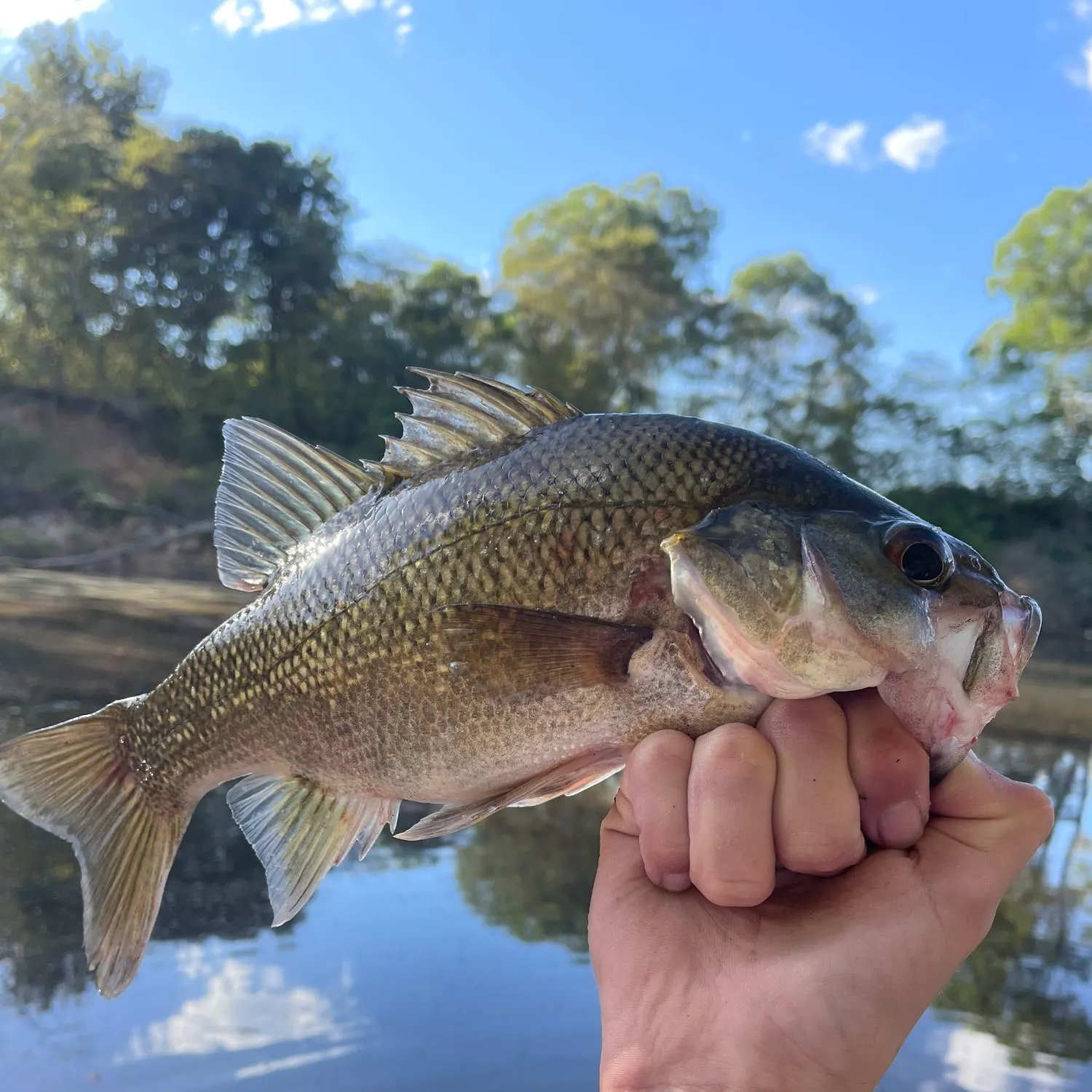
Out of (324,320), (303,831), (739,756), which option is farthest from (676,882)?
(324,320)

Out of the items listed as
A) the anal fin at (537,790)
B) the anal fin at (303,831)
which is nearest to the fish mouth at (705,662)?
the anal fin at (537,790)

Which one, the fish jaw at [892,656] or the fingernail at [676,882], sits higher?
the fish jaw at [892,656]

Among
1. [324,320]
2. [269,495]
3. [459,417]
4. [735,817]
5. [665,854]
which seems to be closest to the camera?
[735,817]

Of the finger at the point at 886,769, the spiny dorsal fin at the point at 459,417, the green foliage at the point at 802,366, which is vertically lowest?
the finger at the point at 886,769

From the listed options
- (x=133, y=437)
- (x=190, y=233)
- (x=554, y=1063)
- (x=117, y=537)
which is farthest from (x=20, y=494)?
(x=554, y=1063)

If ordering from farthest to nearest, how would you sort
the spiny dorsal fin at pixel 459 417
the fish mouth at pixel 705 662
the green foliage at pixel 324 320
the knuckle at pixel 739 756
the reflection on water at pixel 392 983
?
the green foliage at pixel 324 320 < the reflection on water at pixel 392 983 < the spiny dorsal fin at pixel 459 417 < the fish mouth at pixel 705 662 < the knuckle at pixel 739 756

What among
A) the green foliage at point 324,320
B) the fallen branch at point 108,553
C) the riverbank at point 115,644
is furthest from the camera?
the green foliage at point 324,320

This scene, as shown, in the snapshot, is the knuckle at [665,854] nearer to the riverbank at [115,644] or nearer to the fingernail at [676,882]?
the fingernail at [676,882]

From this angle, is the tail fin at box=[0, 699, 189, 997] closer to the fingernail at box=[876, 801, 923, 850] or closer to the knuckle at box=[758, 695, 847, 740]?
the knuckle at box=[758, 695, 847, 740]

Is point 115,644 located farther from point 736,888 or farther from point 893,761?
point 893,761
